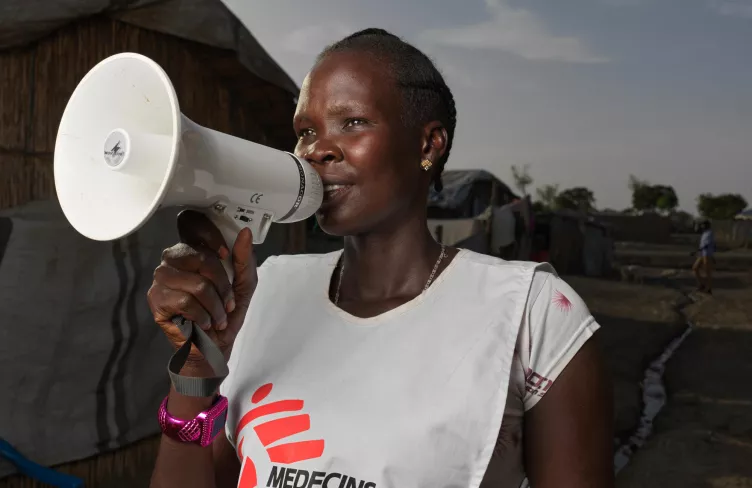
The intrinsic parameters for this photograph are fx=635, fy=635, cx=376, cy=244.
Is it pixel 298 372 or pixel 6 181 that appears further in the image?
pixel 6 181

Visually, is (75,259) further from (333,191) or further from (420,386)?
(420,386)

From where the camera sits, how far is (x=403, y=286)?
1502mm

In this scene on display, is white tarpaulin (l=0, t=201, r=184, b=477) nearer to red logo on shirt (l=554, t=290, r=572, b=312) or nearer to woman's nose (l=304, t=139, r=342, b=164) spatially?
woman's nose (l=304, t=139, r=342, b=164)

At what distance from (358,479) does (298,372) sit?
29cm

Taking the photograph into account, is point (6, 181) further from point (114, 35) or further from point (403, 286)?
point (403, 286)

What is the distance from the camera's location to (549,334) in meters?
1.22

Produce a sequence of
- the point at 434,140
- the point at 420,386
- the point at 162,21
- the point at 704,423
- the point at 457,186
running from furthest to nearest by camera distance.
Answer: the point at 457,186 → the point at 704,423 → the point at 162,21 → the point at 434,140 → the point at 420,386

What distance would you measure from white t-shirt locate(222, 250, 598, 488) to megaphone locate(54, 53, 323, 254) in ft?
1.06

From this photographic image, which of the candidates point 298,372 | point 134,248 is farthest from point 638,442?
point 298,372

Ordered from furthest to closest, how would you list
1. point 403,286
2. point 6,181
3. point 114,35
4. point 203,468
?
1. point 114,35
2. point 6,181
3. point 403,286
4. point 203,468

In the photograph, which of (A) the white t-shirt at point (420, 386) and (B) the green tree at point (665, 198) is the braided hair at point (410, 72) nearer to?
(A) the white t-shirt at point (420, 386)

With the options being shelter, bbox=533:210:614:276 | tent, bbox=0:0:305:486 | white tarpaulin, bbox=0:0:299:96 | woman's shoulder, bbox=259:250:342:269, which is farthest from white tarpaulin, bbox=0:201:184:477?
shelter, bbox=533:210:614:276

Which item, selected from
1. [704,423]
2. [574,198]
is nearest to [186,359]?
[704,423]

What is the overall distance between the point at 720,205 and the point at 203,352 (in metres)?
53.4
